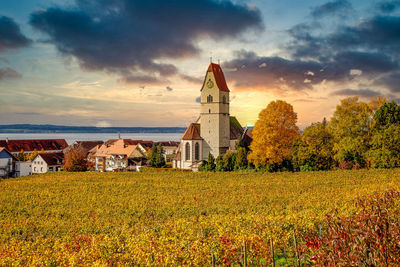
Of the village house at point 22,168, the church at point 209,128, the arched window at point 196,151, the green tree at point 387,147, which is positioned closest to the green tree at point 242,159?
the church at point 209,128

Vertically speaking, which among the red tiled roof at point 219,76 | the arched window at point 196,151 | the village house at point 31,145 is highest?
the red tiled roof at point 219,76

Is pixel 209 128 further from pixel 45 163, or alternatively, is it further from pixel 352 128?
pixel 45 163

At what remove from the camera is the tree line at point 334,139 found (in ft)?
142

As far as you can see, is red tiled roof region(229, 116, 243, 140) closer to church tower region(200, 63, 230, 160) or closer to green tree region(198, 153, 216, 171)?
church tower region(200, 63, 230, 160)

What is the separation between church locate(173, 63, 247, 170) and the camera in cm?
6944

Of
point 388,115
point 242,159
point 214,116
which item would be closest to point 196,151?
point 214,116

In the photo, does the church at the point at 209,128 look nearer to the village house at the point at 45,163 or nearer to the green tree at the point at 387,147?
the green tree at the point at 387,147

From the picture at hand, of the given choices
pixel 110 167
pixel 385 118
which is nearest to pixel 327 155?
pixel 385 118

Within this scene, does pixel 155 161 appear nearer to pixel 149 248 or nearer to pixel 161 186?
pixel 161 186

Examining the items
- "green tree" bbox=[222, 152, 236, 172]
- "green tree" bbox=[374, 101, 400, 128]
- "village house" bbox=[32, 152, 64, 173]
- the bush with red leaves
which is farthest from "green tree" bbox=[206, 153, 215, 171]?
the bush with red leaves

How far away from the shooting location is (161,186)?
41562mm

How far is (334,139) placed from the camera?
47.5 metres

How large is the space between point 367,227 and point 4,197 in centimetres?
4096

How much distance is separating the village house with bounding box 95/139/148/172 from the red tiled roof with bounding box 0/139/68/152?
34612 mm
